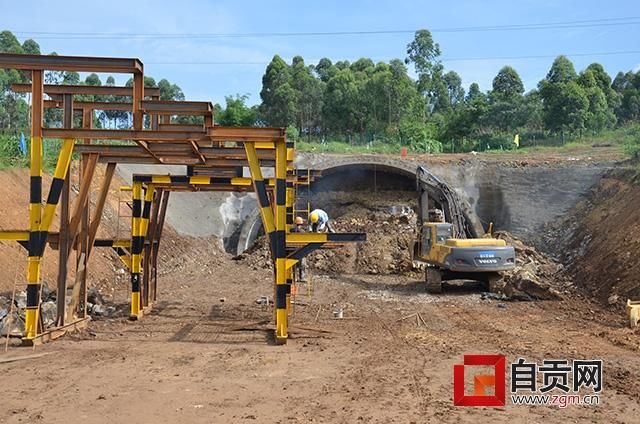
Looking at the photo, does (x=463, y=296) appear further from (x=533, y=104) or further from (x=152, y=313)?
(x=533, y=104)

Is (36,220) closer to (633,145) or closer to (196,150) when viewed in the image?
(196,150)

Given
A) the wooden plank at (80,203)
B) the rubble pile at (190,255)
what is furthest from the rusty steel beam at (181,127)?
the rubble pile at (190,255)

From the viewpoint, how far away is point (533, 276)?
723 inches

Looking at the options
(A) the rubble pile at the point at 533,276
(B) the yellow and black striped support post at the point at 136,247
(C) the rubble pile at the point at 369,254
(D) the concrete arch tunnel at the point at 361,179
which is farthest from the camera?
(D) the concrete arch tunnel at the point at 361,179

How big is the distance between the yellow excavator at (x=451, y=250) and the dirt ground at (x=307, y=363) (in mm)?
1676

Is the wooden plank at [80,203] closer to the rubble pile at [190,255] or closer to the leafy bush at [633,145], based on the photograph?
the rubble pile at [190,255]

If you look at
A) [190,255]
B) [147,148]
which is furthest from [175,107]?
[190,255]

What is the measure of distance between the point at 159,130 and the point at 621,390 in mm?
8142

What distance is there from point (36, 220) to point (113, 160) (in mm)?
2543

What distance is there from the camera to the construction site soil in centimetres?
699

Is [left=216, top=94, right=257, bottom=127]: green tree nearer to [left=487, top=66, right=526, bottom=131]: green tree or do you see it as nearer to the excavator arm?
[left=487, top=66, right=526, bottom=131]: green tree

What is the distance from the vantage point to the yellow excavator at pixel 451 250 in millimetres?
17844

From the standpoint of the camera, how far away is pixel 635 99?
5272cm

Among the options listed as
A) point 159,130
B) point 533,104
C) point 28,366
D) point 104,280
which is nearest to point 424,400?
point 28,366
